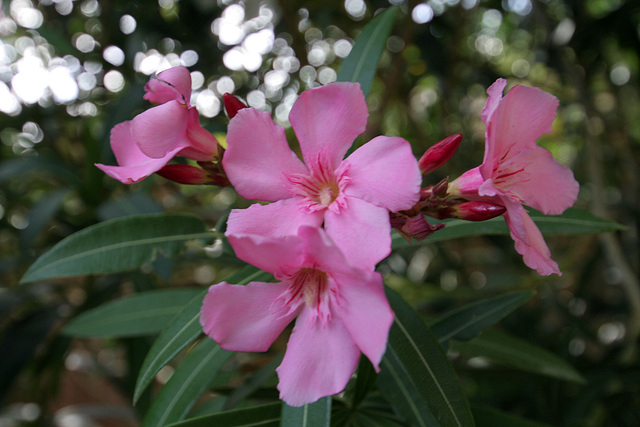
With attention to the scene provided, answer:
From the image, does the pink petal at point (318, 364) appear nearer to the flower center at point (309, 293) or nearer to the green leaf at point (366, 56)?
the flower center at point (309, 293)

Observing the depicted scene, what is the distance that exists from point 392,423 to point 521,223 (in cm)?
50

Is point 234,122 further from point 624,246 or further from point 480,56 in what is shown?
point 480,56

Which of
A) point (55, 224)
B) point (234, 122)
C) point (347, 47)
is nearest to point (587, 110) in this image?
point (347, 47)

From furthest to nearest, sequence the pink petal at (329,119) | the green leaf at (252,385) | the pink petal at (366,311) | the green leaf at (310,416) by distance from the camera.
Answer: the green leaf at (252,385) → the green leaf at (310,416) → the pink petal at (329,119) → the pink petal at (366,311)

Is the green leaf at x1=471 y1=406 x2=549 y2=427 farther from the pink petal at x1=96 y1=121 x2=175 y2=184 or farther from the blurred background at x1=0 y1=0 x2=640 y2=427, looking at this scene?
the pink petal at x1=96 y1=121 x2=175 y2=184

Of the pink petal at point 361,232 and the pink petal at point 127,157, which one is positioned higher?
the pink petal at point 127,157

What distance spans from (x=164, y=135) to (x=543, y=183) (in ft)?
1.78

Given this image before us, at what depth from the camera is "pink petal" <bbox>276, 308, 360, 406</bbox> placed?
58cm

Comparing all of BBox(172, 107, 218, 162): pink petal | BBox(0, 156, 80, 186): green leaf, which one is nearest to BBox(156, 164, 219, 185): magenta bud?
BBox(172, 107, 218, 162): pink petal

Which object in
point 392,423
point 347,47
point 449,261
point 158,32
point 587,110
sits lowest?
point 449,261

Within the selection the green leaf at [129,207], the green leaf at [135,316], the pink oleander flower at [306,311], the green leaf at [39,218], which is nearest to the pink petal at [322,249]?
the pink oleander flower at [306,311]

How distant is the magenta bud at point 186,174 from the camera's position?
0.74 metres

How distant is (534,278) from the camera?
1.94 metres

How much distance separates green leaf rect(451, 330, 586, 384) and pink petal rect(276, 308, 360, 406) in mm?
686
